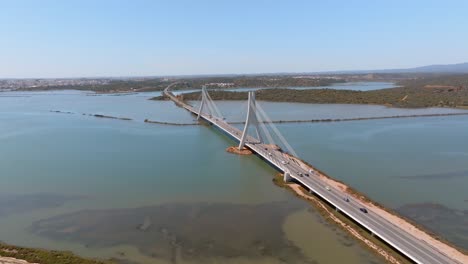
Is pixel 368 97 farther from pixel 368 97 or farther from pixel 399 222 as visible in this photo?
pixel 399 222

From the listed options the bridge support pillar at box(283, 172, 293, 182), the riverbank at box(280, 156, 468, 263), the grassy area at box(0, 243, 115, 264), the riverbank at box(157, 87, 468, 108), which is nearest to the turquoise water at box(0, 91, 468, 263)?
the grassy area at box(0, 243, 115, 264)

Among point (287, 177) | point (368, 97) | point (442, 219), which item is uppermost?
point (368, 97)

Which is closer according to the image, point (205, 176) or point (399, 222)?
point (399, 222)

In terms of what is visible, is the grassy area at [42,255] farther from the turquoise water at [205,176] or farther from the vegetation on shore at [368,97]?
the vegetation on shore at [368,97]

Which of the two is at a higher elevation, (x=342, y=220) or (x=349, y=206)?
(x=349, y=206)

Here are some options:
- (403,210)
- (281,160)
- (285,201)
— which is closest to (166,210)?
(285,201)

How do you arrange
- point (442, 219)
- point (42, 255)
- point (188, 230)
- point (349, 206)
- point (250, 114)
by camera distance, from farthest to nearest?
1. point (250, 114)
2. point (349, 206)
3. point (442, 219)
4. point (188, 230)
5. point (42, 255)

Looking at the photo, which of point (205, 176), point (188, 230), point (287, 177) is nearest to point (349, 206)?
point (287, 177)
